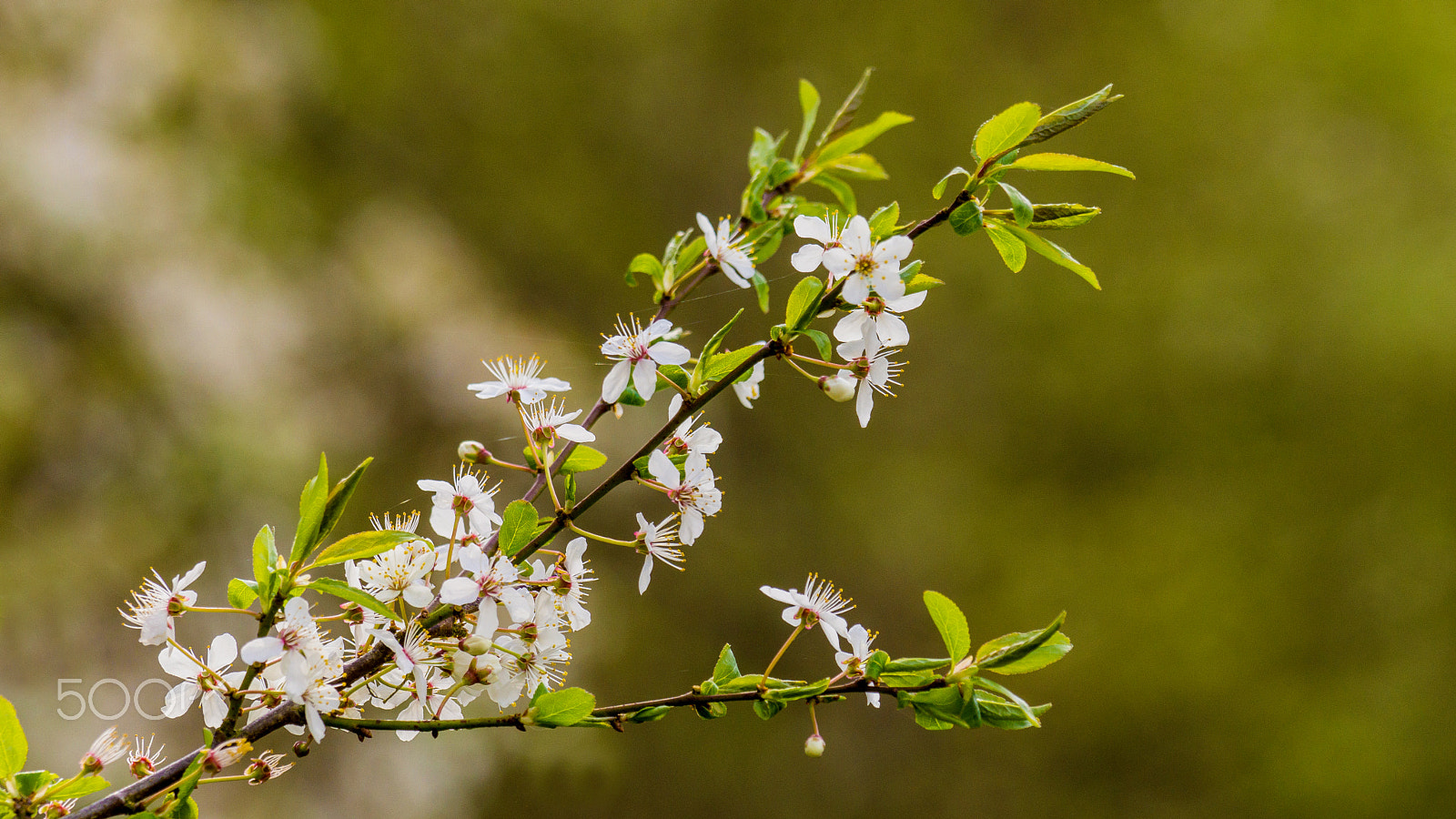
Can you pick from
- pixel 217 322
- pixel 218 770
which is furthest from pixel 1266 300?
pixel 217 322

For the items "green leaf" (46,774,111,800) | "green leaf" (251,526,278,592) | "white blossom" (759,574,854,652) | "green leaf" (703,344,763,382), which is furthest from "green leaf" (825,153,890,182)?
"green leaf" (46,774,111,800)

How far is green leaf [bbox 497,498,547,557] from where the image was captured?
35 centimetres

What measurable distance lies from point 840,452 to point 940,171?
0.60 metres

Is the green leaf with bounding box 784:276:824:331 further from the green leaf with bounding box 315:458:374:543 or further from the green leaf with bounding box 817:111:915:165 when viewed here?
the green leaf with bounding box 315:458:374:543

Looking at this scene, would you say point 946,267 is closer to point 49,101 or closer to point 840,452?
point 840,452

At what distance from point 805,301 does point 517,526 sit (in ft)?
0.55

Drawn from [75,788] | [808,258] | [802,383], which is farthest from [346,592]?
[802,383]

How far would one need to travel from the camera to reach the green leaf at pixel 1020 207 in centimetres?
35

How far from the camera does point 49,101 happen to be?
124 cm

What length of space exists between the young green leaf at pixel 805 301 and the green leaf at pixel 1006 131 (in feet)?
0.32

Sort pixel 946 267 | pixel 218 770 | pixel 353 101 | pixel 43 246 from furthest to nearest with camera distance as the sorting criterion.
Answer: pixel 946 267, pixel 353 101, pixel 43 246, pixel 218 770

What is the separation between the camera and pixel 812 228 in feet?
1.29

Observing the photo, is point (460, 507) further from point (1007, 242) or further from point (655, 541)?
point (1007, 242)

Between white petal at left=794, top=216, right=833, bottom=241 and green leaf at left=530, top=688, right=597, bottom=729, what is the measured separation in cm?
24
